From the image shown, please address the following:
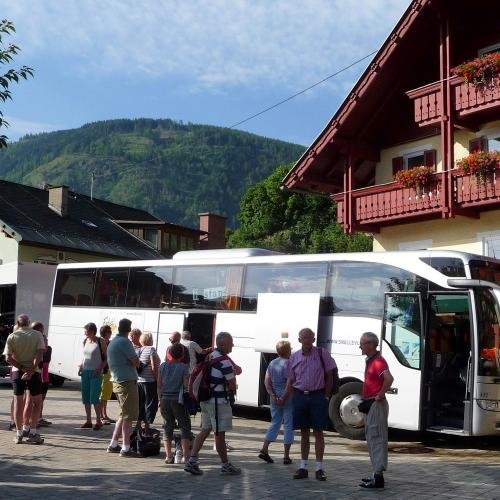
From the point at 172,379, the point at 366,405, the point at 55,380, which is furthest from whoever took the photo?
the point at 55,380

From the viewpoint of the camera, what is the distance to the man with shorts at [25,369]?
11391mm

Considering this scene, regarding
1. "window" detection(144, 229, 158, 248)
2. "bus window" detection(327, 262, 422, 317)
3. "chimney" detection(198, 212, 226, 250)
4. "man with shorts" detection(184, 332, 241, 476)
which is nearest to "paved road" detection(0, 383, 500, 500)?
"man with shorts" detection(184, 332, 241, 476)

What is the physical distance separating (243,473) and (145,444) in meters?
1.74

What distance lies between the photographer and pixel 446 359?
12.5 meters

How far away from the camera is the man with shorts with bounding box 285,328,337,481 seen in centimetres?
905

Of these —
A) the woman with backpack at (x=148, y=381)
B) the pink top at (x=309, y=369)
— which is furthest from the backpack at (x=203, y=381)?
the woman with backpack at (x=148, y=381)

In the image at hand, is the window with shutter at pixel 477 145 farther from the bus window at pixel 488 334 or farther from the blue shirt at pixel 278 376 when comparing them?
the blue shirt at pixel 278 376

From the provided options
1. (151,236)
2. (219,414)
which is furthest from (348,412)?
(151,236)

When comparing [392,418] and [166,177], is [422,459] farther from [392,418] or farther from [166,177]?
[166,177]

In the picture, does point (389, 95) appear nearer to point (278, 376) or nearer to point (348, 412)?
point (348, 412)

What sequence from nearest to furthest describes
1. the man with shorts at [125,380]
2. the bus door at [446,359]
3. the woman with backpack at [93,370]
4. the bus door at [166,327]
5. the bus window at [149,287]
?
the man with shorts at [125,380] → the bus door at [446,359] → the woman with backpack at [93,370] → the bus door at [166,327] → the bus window at [149,287]

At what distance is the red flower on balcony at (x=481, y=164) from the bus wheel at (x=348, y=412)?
7475mm

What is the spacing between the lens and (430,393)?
12234mm

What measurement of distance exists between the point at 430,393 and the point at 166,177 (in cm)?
16987
